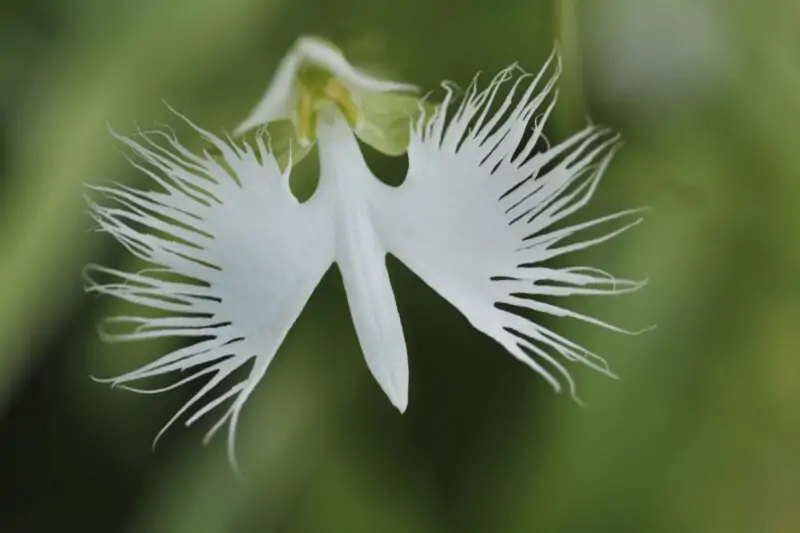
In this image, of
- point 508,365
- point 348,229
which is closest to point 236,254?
point 348,229

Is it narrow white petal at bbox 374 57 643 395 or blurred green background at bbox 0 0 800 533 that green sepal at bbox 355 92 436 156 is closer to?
narrow white petal at bbox 374 57 643 395

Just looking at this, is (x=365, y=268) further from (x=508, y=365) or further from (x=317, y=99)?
(x=508, y=365)

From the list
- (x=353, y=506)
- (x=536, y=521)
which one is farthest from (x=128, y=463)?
(x=536, y=521)

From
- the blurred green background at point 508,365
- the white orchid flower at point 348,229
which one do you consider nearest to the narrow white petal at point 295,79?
the white orchid flower at point 348,229

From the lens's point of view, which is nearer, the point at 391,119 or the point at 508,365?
the point at 391,119

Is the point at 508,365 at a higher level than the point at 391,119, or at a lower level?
lower

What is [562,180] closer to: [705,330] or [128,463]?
[705,330]

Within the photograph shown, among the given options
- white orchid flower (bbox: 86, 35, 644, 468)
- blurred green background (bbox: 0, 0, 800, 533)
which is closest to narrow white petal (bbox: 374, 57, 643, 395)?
white orchid flower (bbox: 86, 35, 644, 468)
